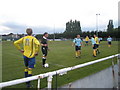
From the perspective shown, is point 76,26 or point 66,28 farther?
point 66,28

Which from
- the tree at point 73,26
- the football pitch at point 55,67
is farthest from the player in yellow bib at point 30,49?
the tree at point 73,26

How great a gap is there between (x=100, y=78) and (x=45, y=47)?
A: 3702 mm

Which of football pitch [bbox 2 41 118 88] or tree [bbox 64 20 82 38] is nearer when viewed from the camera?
football pitch [bbox 2 41 118 88]

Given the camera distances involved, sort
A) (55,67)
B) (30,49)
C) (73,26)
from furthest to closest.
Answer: (73,26)
(55,67)
(30,49)

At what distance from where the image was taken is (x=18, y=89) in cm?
409

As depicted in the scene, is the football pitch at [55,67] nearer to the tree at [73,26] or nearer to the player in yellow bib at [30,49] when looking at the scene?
the player in yellow bib at [30,49]

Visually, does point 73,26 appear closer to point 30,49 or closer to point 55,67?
point 55,67

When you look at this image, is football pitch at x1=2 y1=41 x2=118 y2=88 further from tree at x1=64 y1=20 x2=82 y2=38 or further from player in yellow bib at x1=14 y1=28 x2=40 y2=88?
tree at x1=64 y1=20 x2=82 y2=38

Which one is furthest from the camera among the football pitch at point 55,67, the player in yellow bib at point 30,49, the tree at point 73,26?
the tree at point 73,26

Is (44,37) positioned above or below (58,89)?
above

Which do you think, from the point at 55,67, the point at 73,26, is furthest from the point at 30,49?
the point at 73,26

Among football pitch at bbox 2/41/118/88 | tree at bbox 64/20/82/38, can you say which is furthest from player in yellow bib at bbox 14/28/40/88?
tree at bbox 64/20/82/38

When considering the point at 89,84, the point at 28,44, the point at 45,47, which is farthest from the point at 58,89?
the point at 45,47

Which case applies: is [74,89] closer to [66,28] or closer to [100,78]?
[100,78]
